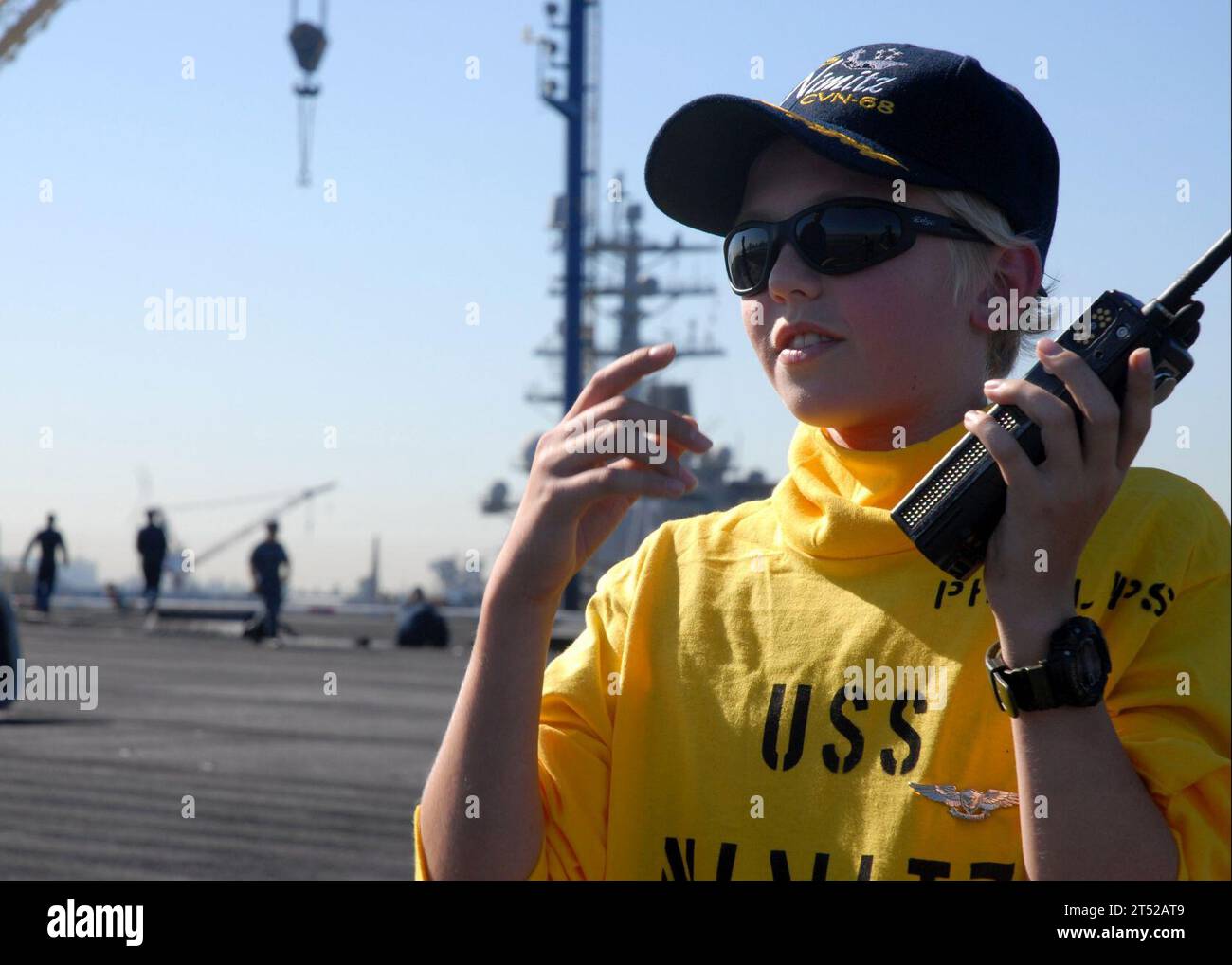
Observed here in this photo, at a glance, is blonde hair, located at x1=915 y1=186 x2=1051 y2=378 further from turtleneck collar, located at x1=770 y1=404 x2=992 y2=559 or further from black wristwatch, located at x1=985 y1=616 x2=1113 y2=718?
black wristwatch, located at x1=985 y1=616 x2=1113 y2=718

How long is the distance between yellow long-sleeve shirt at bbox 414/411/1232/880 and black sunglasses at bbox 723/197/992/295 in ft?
0.86

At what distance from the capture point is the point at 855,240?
6.78 feet

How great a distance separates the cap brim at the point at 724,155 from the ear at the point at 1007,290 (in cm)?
15

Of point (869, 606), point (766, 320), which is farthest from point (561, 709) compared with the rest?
point (766, 320)

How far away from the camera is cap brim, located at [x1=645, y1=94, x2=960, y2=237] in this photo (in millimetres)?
2059

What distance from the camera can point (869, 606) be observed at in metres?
2.06

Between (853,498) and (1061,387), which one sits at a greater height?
(1061,387)

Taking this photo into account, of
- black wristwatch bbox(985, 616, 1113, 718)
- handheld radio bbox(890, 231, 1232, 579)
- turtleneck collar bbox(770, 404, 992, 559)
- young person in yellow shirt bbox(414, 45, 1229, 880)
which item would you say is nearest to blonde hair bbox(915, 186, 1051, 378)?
young person in yellow shirt bbox(414, 45, 1229, 880)

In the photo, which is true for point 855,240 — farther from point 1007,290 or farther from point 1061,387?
point 1061,387

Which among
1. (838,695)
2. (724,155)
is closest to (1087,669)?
(838,695)

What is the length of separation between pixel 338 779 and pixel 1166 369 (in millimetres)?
9134

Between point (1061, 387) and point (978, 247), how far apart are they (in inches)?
16.9
